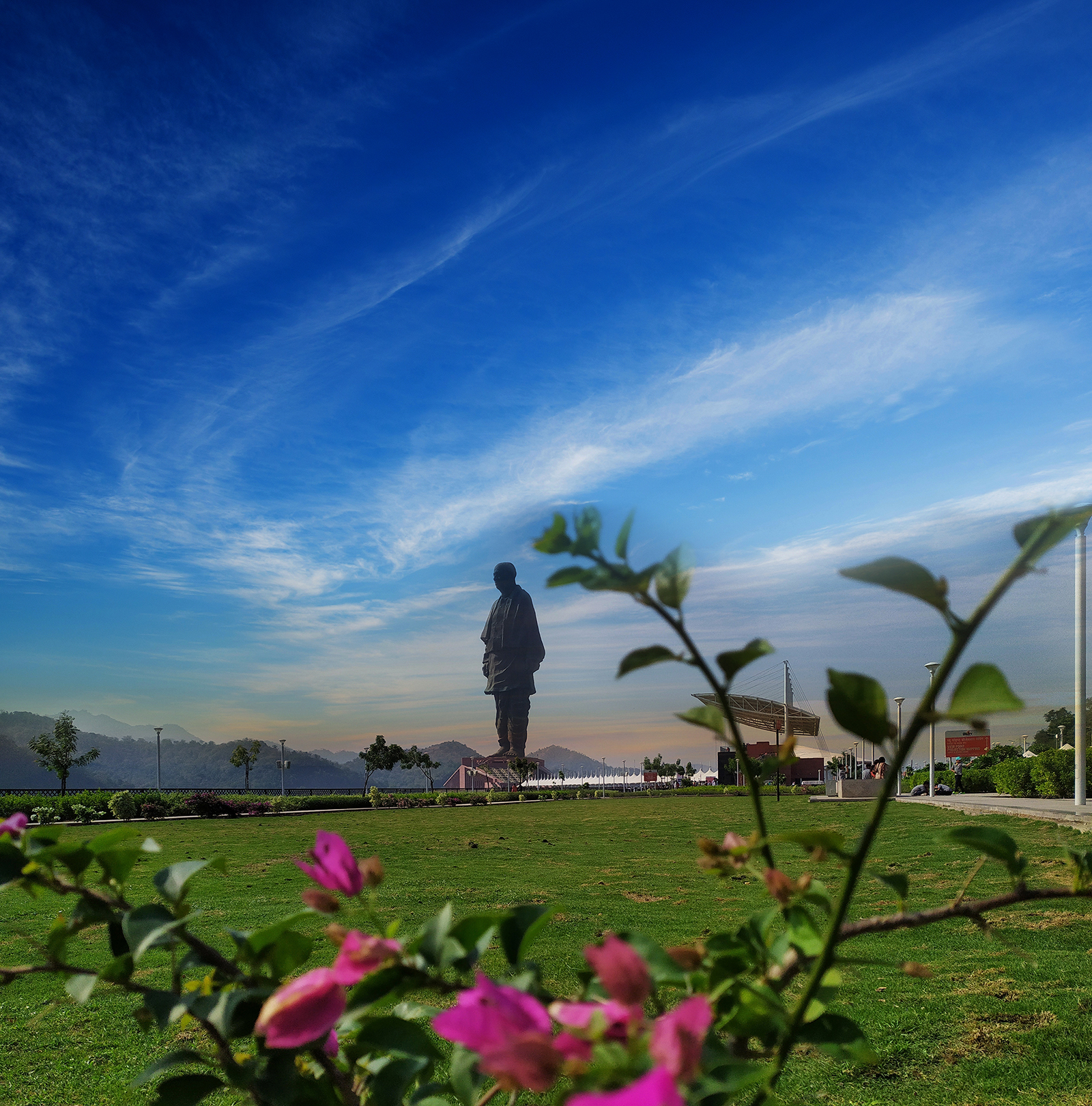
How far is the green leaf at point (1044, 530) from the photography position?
553 millimetres

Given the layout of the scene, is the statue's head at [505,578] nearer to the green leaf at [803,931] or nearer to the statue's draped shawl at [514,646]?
the statue's draped shawl at [514,646]

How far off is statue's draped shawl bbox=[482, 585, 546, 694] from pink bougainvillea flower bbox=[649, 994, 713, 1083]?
86.4 metres

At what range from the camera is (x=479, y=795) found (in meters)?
40.9

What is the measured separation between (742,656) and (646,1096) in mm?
397

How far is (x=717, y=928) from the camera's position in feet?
20.6

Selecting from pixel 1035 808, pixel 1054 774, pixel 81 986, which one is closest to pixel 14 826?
pixel 81 986

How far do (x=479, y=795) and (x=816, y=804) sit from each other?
19753 millimetres

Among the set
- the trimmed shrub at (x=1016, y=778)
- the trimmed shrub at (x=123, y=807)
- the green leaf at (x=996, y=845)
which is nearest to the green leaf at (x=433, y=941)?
the green leaf at (x=996, y=845)

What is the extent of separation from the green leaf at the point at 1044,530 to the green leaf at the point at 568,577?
33 cm

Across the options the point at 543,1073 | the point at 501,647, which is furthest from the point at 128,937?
the point at 501,647

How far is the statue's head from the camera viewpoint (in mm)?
88125

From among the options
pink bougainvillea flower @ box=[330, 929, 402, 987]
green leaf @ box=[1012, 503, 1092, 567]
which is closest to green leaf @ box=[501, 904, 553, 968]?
pink bougainvillea flower @ box=[330, 929, 402, 987]

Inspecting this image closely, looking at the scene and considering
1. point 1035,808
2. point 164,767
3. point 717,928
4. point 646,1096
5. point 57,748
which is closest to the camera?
point 646,1096

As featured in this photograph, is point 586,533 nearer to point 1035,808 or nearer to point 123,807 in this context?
point 1035,808
